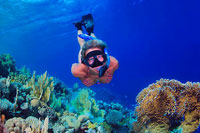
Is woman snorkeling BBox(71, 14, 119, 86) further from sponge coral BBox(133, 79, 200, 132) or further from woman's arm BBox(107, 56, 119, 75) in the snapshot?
sponge coral BBox(133, 79, 200, 132)

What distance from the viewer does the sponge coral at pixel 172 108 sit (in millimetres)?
3623

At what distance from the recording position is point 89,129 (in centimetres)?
409

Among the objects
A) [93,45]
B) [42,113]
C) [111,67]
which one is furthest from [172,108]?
[42,113]

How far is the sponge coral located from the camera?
3623 millimetres

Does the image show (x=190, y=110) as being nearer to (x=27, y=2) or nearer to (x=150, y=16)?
(x=27, y=2)

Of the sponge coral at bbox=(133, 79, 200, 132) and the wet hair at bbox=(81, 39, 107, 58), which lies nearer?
the wet hair at bbox=(81, 39, 107, 58)

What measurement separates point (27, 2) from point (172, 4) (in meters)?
32.4

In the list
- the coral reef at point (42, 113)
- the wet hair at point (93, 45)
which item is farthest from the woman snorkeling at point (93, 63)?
the coral reef at point (42, 113)

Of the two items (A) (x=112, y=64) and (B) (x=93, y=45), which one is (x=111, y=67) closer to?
(A) (x=112, y=64)

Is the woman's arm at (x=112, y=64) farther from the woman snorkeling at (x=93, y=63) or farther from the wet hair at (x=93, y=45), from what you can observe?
the wet hair at (x=93, y=45)

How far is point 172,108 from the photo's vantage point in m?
3.62

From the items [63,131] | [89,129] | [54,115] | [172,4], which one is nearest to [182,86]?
[89,129]

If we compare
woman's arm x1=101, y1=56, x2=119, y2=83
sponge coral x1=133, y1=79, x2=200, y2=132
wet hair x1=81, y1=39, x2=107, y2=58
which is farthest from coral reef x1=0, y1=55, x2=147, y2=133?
wet hair x1=81, y1=39, x2=107, y2=58

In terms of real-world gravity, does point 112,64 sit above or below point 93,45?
below
